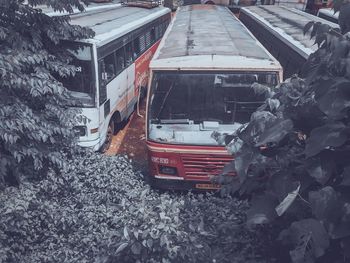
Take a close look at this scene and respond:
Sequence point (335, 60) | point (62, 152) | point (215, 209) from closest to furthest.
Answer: point (335, 60), point (215, 209), point (62, 152)

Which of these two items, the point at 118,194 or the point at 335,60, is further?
the point at 118,194

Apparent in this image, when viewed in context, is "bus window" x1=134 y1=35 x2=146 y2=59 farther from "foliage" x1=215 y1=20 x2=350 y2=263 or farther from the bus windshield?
"foliage" x1=215 y1=20 x2=350 y2=263

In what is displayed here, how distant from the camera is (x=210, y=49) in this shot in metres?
6.71

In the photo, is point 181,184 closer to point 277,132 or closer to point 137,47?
point 277,132

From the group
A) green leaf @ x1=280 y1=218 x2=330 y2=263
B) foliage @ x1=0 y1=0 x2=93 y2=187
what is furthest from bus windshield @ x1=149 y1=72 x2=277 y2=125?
green leaf @ x1=280 y1=218 x2=330 y2=263

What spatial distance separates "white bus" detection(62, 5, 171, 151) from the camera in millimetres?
7238

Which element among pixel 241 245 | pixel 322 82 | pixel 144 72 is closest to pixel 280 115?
pixel 322 82

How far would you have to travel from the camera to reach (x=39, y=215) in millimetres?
5465

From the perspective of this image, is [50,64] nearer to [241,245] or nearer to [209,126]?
[209,126]

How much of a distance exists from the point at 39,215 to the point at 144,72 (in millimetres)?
7471

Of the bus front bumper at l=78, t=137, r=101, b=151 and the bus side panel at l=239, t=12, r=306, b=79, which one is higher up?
the bus side panel at l=239, t=12, r=306, b=79

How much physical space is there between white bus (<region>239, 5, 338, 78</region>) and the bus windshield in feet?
2.89

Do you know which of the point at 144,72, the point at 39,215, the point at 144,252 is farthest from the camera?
the point at 144,72

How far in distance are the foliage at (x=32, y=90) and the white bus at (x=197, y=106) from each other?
1663 millimetres
